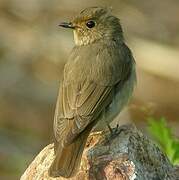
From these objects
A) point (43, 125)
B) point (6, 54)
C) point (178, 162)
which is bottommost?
point (43, 125)

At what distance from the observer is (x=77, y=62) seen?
852 centimetres

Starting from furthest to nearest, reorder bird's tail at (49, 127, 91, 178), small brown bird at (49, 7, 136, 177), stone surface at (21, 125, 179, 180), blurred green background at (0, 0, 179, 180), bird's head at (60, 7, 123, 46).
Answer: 1. blurred green background at (0, 0, 179, 180)
2. bird's head at (60, 7, 123, 46)
3. small brown bird at (49, 7, 136, 177)
4. bird's tail at (49, 127, 91, 178)
5. stone surface at (21, 125, 179, 180)

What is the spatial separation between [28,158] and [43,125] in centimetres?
113

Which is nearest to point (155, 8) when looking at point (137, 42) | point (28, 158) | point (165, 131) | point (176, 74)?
point (137, 42)

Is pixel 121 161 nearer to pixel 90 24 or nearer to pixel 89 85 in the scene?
pixel 89 85

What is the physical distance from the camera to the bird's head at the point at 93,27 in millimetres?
9016

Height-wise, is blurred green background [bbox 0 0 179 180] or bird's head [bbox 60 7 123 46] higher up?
bird's head [bbox 60 7 123 46]

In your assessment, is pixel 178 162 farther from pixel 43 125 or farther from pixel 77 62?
pixel 43 125

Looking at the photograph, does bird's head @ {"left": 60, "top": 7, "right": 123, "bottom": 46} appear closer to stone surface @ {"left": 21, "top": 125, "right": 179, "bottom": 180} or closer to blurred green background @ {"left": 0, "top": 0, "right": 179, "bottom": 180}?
stone surface @ {"left": 21, "top": 125, "right": 179, "bottom": 180}

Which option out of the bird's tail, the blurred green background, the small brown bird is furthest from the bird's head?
the blurred green background

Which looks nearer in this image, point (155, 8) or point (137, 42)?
point (137, 42)

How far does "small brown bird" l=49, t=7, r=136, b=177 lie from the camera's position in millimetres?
7668

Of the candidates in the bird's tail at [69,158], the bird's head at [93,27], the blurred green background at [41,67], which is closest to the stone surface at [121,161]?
the bird's tail at [69,158]

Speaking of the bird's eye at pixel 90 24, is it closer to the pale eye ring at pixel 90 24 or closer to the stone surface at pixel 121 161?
the pale eye ring at pixel 90 24
